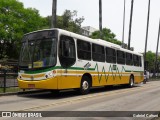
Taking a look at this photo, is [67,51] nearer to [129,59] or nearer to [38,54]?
[38,54]

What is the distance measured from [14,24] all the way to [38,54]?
33.7 meters

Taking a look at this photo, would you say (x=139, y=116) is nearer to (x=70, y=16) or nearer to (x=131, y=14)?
(x=131, y=14)

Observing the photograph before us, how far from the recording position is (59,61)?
49.2ft

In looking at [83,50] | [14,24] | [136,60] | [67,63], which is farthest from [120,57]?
[14,24]

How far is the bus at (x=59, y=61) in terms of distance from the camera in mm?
14867

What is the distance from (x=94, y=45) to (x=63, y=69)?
4255 millimetres

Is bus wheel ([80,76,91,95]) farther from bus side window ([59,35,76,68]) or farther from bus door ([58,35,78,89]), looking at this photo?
bus side window ([59,35,76,68])

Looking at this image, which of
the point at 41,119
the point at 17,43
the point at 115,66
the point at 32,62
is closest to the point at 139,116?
the point at 41,119

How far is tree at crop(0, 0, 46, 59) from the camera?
47406 mm

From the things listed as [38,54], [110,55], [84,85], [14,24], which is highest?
[14,24]

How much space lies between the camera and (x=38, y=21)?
52.7 m

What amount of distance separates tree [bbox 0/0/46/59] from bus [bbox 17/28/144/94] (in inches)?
1183

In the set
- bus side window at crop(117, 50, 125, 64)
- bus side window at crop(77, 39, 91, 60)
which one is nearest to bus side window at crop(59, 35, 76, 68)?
bus side window at crop(77, 39, 91, 60)

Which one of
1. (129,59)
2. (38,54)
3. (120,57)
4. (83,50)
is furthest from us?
(129,59)
